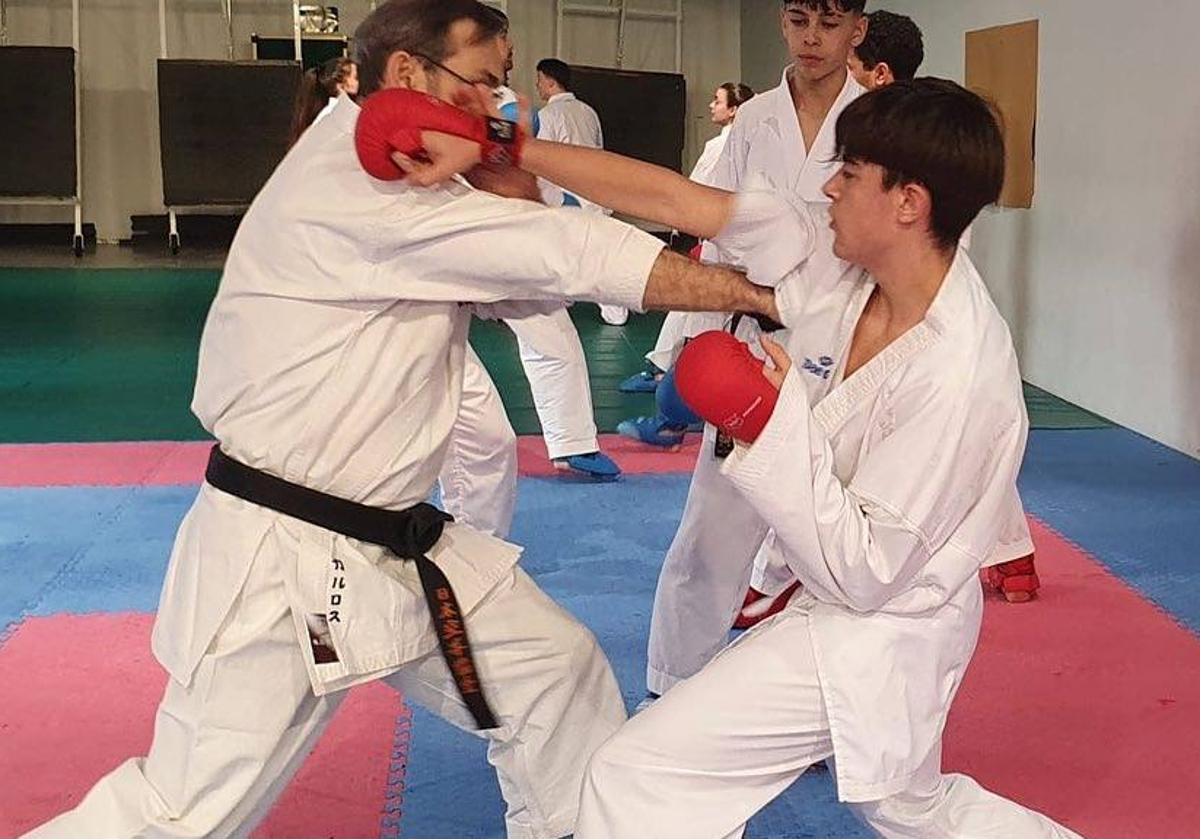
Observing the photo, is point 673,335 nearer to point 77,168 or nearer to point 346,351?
point 346,351

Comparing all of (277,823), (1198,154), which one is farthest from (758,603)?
(1198,154)

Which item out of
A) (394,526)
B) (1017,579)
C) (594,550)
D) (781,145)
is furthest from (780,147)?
(394,526)

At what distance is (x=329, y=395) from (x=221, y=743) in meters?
0.47

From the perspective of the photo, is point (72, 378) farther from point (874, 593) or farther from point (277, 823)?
point (874, 593)

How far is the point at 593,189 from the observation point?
205cm

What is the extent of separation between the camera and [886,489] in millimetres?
1861

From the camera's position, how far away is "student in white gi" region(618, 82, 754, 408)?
5.08 m

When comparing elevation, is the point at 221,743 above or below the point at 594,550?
above

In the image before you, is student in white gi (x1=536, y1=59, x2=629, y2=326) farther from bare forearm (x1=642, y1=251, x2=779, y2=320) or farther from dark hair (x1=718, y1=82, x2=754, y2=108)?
bare forearm (x1=642, y1=251, x2=779, y2=320)

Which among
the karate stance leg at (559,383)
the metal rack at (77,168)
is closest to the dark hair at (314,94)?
the karate stance leg at (559,383)

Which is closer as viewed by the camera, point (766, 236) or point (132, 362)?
point (766, 236)

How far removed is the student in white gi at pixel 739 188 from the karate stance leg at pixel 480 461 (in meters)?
0.70

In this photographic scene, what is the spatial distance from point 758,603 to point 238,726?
2046mm

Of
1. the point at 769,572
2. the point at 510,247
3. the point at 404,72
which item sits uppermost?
the point at 404,72
